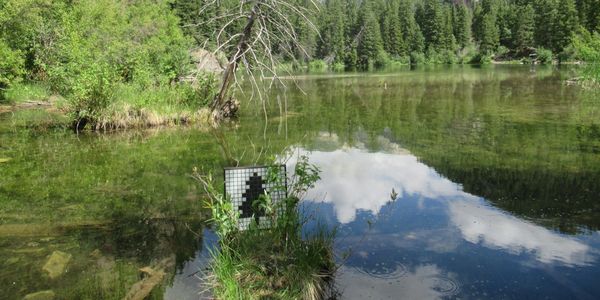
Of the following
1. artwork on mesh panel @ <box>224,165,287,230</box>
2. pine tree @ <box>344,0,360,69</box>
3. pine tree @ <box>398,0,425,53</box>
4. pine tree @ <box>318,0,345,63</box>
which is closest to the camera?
artwork on mesh panel @ <box>224,165,287,230</box>

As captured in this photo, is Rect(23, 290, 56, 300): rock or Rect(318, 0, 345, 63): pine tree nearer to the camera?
Rect(23, 290, 56, 300): rock

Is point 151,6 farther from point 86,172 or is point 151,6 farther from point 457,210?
point 457,210

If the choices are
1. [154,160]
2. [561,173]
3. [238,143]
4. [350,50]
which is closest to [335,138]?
[238,143]

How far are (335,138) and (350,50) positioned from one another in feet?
330

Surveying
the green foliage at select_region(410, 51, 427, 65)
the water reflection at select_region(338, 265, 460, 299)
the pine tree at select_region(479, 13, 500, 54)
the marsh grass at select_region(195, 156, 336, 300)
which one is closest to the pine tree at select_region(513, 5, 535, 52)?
the pine tree at select_region(479, 13, 500, 54)

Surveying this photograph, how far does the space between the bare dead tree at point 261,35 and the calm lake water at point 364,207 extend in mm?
827

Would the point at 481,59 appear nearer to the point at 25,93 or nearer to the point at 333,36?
the point at 333,36

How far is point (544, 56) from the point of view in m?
78.4

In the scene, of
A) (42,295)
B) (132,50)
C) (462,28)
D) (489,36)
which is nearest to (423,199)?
(42,295)

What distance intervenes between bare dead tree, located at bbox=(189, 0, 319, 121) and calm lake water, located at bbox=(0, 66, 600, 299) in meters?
0.83

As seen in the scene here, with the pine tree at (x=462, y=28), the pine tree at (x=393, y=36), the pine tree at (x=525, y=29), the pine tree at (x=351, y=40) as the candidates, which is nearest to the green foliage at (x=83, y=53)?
the pine tree at (x=351, y=40)

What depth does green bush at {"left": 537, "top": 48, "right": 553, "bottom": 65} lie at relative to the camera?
77.4 metres

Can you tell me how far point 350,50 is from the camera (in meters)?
113

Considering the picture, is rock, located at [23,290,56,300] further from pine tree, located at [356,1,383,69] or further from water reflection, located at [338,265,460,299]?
pine tree, located at [356,1,383,69]
